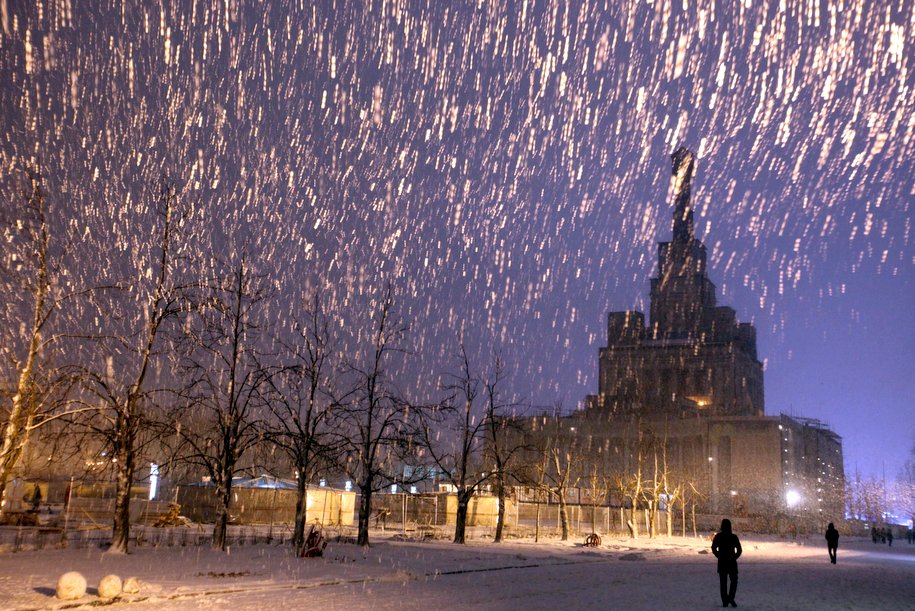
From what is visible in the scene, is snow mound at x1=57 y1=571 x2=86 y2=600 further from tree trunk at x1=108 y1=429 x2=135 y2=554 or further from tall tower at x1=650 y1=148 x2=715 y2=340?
tall tower at x1=650 y1=148 x2=715 y2=340

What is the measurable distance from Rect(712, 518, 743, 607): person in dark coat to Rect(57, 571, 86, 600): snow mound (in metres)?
12.3

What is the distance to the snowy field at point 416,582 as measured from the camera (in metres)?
14.5

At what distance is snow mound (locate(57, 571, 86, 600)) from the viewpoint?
13242mm

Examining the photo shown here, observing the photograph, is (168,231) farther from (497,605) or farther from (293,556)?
(497,605)

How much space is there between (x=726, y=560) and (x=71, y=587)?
42.0 ft

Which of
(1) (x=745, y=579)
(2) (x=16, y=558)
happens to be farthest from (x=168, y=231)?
(1) (x=745, y=579)

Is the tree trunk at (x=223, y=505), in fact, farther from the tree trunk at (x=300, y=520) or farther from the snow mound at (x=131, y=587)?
the snow mound at (x=131, y=587)

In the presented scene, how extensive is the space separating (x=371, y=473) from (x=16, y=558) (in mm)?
12637

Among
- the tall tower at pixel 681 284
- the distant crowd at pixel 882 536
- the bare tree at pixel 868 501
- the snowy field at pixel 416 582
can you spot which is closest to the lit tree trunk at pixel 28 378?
the snowy field at pixel 416 582

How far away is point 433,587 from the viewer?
17.8m

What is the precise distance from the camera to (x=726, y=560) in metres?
16.0

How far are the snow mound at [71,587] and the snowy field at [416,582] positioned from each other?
0.56 ft

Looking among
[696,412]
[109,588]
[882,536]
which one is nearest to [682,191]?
[696,412]

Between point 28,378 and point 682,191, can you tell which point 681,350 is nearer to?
point 682,191
